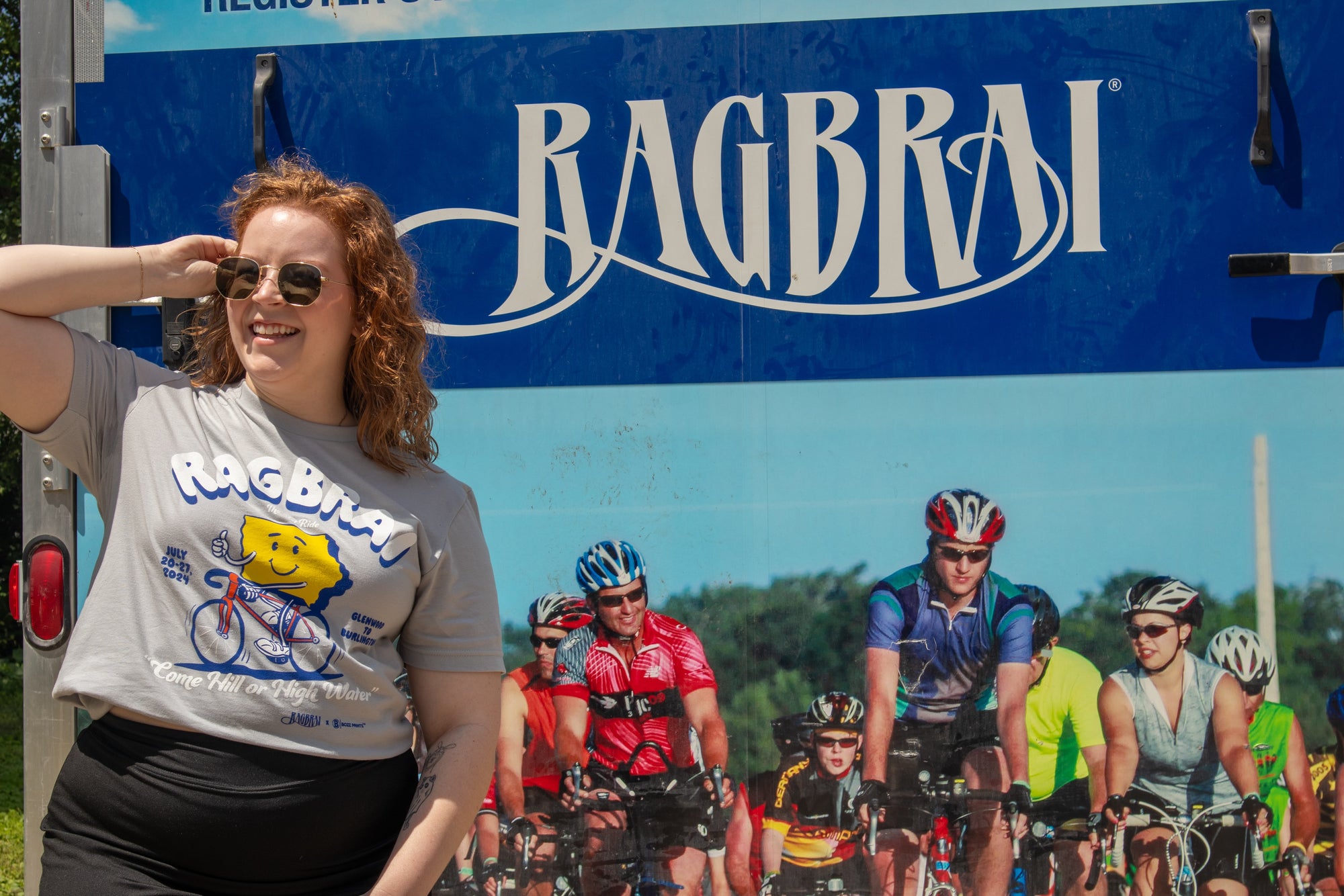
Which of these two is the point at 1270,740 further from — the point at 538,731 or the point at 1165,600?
the point at 538,731

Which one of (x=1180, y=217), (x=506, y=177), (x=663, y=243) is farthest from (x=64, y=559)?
(x=1180, y=217)

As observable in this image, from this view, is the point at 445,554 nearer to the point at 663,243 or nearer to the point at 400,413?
the point at 400,413

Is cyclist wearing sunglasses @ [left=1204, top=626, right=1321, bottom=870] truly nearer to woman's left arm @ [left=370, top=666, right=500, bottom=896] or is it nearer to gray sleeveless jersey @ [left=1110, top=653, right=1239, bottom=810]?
gray sleeveless jersey @ [left=1110, top=653, right=1239, bottom=810]

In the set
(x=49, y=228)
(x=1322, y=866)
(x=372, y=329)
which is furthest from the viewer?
(x=49, y=228)

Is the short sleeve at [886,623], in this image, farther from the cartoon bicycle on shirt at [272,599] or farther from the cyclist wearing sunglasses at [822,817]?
the cartoon bicycle on shirt at [272,599]

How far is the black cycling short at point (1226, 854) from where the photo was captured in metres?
1.95

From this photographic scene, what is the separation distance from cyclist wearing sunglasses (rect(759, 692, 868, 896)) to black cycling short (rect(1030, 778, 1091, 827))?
311 mm

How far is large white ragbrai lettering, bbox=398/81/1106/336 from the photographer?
2045 millimetres

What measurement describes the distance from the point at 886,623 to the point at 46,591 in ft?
4.88

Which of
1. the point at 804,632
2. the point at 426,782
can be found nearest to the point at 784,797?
the point at 804,632

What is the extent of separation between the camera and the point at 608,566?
6.77ft

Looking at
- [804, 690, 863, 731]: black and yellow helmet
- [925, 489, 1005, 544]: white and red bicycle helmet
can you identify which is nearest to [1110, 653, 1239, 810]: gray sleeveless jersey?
[925, 489, 1005, 544]: white and red bicycle helmet

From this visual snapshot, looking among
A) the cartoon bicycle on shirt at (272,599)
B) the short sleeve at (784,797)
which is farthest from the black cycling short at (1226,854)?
the cartoon bicycle on shirt at (272,599)

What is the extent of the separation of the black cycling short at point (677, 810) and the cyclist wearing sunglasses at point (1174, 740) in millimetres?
663
